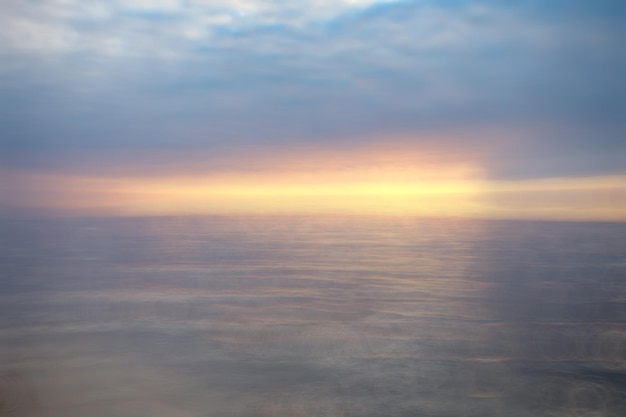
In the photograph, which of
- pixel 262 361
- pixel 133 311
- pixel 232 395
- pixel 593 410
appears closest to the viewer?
pixel 593 410

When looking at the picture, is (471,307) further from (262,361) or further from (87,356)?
(87,356)

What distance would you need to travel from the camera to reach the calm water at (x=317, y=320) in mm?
2500

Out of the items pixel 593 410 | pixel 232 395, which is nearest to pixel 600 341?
pixel 593 410

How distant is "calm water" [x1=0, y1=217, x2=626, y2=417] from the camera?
250 cm

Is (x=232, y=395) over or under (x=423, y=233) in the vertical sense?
under

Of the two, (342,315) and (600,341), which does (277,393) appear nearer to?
(342,315)

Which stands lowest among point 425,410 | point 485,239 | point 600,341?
point 425,410

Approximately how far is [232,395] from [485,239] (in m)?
1.42

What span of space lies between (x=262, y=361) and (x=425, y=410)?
785 millimetres

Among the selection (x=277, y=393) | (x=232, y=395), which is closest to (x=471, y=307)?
(x=277, y=393)

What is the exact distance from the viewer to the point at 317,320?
2.80m

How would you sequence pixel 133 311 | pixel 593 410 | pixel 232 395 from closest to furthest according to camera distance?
1. pixel 593 410
2. pixel 232 395
3. pixel 133 311

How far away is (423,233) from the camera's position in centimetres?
289

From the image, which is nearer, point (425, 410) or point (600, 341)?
point (425, 410)
